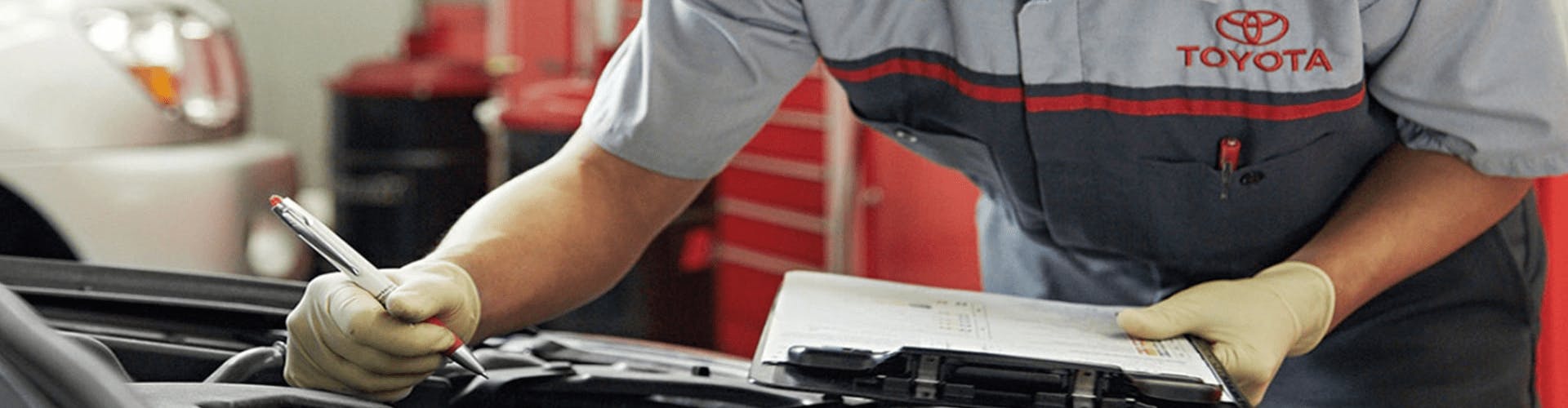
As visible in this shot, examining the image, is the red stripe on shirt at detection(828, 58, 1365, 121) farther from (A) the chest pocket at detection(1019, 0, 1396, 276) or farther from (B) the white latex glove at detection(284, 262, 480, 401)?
(B) the white latex glove at detection(284, 262, 480, 401)

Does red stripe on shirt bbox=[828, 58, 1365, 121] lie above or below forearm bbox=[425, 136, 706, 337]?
above

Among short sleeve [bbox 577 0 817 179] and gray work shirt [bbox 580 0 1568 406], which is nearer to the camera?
gray work shirt [bbox 580 0 1568 406]

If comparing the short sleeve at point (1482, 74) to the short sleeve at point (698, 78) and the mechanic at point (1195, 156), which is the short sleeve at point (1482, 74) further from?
the short sleeve at point (698, 78)

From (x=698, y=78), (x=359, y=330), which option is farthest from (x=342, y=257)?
(x=698, y=78)

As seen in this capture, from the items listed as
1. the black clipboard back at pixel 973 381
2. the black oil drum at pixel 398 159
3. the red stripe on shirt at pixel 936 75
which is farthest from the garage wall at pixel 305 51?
the black clipboard back at pixel 973 381

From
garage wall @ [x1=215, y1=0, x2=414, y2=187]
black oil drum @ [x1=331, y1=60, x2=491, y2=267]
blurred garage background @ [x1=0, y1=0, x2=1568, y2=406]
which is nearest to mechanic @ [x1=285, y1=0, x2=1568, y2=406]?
blurred garage background @ [x1=0, y1=0, x2=1568, y2=406]

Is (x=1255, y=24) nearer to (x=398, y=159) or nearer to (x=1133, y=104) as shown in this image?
(x=1133, y=104)

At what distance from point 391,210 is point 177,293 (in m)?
2.35

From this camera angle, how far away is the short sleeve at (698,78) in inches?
44.3

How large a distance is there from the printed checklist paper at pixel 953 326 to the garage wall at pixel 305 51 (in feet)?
12.0

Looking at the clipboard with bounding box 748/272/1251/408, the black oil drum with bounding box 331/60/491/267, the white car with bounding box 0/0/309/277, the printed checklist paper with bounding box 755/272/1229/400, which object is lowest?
the black oil drum with bounding box 331/60/491/267

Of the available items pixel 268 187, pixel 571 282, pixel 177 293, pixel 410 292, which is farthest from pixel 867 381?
pixel 268 187

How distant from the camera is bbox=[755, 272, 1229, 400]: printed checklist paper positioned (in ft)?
2.66

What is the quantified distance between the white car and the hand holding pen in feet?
4.11
